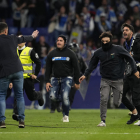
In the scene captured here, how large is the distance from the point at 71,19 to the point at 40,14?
2315mm

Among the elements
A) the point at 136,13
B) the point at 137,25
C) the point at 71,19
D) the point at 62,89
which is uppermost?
the point at 136,13

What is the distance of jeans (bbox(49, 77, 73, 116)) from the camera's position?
10.7m

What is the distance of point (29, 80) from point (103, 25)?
1020cm

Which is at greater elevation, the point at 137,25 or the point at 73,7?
the point at 73,7

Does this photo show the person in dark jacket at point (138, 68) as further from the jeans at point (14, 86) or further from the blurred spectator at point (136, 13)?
the blurred spectator at point (136, 13)

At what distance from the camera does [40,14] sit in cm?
2244

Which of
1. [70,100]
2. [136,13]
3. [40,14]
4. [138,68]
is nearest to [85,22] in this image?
[136,13]

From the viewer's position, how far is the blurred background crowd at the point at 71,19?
20.5m

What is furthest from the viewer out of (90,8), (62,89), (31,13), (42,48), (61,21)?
(31,13)

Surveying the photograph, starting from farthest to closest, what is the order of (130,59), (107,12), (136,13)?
(107,12) → (136,13) → (130,59)

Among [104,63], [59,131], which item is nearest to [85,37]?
[104,63]

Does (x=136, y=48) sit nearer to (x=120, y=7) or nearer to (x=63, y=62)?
(x=63, y=62)

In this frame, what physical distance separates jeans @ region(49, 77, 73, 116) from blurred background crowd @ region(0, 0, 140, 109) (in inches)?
320

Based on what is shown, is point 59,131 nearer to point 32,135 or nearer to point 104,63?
point 32,135
